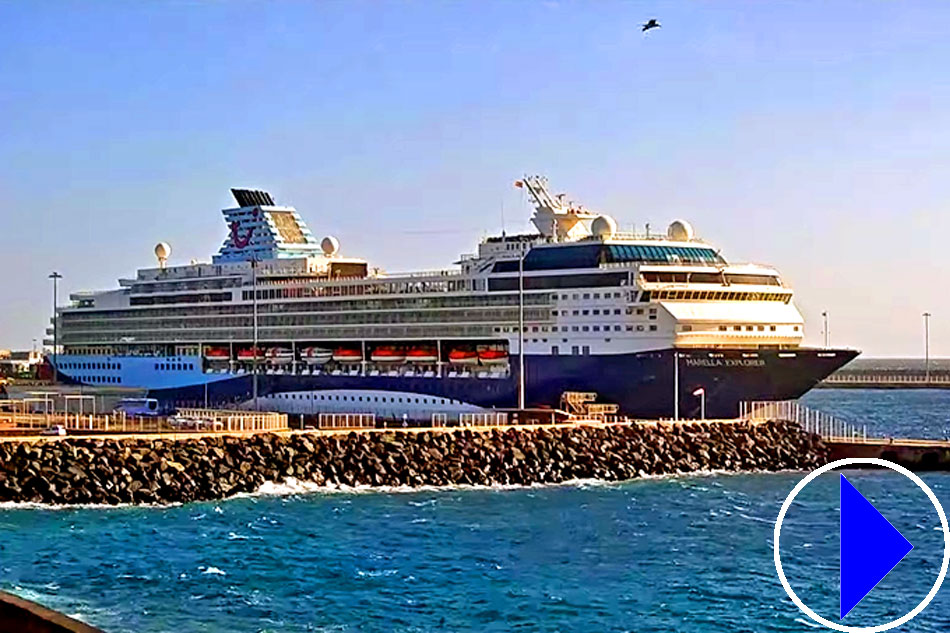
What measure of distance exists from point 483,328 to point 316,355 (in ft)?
40.8

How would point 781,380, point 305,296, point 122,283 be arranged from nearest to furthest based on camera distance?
point 781,380
point 305,296
point 122,283

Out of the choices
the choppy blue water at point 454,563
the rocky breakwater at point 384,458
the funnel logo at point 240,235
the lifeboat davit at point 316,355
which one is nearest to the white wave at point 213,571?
the choppy blue water at point 454,563

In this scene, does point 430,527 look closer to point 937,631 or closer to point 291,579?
point 291,579

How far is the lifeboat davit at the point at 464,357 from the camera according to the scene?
67.9 meters

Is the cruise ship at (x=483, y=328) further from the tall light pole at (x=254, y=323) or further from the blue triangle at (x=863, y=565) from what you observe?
the blue triangle at (x=863, y=565)

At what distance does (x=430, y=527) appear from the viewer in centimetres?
3634

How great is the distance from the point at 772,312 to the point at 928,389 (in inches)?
4284

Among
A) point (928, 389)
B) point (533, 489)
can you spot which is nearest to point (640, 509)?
point (533, 489)

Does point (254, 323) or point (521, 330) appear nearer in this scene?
point (521, 330)

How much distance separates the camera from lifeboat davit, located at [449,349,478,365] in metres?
67.9

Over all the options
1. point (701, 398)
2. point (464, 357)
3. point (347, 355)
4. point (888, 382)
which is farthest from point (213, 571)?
point (888, 382)

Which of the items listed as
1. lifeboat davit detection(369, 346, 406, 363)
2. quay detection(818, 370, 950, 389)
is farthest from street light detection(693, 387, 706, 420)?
quay detection(818, 370, 950, 389)

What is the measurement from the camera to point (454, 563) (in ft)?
102

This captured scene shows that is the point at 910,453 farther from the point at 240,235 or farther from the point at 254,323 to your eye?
the point at 240,235
